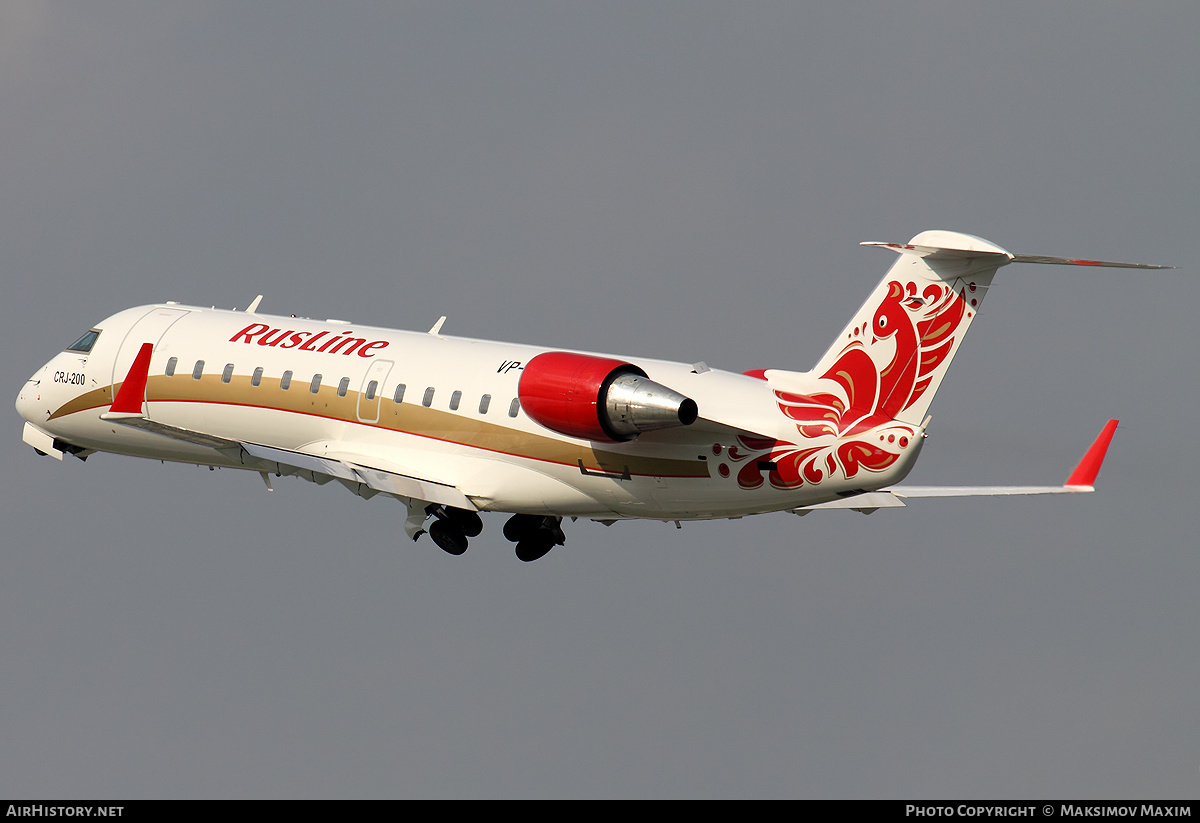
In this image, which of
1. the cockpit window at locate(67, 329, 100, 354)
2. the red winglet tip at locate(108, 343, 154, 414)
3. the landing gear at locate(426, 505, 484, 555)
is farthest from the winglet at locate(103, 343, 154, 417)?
the landing gear at locate(426, 505, 484, 555)

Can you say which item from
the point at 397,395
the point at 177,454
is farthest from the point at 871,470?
the point at 177,454

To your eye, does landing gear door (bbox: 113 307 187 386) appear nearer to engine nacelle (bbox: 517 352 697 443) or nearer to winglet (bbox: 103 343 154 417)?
winglet (bbox: 103 343 154 417)

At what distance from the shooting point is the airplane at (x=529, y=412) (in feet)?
96.0

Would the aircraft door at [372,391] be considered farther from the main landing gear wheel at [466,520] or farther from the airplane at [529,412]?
the main landing gear wheel at [466,520]

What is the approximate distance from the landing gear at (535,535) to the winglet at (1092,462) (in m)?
10.2

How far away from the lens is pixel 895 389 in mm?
29281

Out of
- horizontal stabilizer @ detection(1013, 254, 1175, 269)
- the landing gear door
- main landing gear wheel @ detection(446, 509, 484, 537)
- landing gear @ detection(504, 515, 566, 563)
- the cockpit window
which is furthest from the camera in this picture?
the cockpit window

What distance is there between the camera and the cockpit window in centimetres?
3881

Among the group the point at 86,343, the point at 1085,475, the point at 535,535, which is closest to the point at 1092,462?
the point at 1085,475

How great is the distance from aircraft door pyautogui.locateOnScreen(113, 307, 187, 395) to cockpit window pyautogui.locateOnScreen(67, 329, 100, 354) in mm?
1029

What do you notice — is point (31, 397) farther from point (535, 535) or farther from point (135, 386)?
point (535, 535)

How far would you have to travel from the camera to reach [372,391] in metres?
34.2
